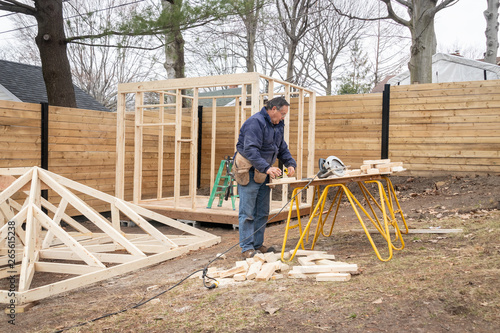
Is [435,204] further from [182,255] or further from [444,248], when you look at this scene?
[182,255]

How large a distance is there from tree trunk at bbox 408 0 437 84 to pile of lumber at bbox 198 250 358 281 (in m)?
7.93

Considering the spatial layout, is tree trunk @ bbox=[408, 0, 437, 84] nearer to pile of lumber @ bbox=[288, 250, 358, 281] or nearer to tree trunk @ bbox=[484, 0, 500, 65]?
A: tree trunk @ bbox=[484, 0, 500, 65]

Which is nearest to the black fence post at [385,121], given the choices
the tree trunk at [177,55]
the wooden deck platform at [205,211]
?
the wooden deck platform at [205,211]

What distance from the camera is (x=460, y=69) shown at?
1448 centimetres

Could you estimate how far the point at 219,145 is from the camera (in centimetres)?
1113

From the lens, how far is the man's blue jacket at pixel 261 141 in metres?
4.75

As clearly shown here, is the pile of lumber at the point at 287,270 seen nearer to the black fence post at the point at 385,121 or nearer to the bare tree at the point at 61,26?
the black fence post at the point at 385,121

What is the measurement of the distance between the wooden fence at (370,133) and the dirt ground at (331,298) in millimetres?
3481

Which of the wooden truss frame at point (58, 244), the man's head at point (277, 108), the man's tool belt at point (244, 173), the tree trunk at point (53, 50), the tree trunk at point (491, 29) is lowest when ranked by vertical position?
the wooden truss frame at point (58, 244)

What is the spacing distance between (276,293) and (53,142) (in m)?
5.68

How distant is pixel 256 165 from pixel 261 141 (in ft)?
1.07

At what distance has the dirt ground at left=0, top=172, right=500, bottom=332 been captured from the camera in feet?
9.51

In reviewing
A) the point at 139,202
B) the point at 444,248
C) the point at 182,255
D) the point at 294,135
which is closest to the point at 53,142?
the point at 139,202

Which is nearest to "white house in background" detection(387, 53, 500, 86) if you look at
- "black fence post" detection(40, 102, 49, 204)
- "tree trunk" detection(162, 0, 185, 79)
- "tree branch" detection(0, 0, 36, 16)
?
"tree trunk" detection(162, 0, 185, 79)
